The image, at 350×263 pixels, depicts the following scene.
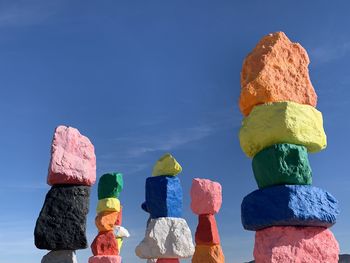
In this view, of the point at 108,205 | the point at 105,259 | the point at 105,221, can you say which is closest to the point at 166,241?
the point at 105,259

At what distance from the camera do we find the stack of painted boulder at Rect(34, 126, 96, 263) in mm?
6895

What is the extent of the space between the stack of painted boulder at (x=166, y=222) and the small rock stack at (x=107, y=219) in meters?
3.73

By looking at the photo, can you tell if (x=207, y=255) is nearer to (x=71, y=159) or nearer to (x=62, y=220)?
(x=62, y=220)

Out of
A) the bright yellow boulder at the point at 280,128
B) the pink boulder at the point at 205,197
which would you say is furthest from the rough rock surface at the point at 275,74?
the pink boulder at the point at 205,197

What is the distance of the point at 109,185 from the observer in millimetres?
14898

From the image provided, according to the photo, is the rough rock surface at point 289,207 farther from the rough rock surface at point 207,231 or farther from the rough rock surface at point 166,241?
the rough rock surface at point 207,231

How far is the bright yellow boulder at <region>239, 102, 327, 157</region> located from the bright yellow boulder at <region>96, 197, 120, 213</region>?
369 inches

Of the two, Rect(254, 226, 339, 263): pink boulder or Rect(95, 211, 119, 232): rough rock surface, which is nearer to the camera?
Rect(254, 226, 339, 263): pink boulder

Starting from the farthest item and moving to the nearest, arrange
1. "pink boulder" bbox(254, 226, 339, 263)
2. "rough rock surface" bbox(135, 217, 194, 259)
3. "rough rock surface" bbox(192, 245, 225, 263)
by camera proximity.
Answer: "rough rock surface" bbox(192, 245, 225, 263) → "rough rock surface" bbox(135, 217, 194, 259) → "pink boulder" bbox(254, 226, 339, 263)

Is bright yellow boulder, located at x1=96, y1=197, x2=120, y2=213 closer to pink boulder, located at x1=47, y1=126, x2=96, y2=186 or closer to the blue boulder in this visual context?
the blue boulder

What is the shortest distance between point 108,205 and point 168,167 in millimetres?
4455

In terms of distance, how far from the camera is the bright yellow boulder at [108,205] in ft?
47.8

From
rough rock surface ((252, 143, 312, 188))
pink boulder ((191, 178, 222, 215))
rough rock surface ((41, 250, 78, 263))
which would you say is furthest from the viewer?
pink boulder ((191, 178, 222, 215))

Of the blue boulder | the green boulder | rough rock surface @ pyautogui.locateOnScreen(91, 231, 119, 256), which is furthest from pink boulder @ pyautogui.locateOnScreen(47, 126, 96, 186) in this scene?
the green boulder
